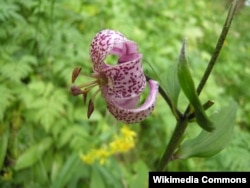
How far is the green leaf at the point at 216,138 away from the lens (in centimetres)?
81

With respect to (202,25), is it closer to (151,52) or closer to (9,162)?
(151,52)

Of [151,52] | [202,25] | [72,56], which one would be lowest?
[202,25]

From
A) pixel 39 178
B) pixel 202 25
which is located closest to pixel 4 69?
pixel 39 178

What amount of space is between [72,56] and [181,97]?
430 mm

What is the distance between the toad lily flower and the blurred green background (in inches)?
20.7

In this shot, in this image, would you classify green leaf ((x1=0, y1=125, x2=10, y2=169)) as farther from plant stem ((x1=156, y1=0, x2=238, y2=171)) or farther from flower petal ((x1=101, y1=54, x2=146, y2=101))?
flower petal ((x1=101, y1=54, x2=146, y2=101))

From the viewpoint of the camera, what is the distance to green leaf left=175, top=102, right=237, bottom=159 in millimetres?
815

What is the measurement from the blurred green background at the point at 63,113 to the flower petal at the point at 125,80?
1.76 ft

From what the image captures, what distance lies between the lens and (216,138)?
0.83 metres

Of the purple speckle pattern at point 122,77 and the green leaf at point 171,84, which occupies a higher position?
the purple speckle pattern at point 122,77

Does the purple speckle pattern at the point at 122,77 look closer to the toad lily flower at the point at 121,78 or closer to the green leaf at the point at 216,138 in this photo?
the toad lily flower at the point at 121,78

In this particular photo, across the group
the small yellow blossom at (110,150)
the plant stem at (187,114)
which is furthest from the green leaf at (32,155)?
the plant stem at (187,114)

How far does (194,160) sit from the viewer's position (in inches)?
59.6

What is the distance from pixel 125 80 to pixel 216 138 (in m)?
0.27
